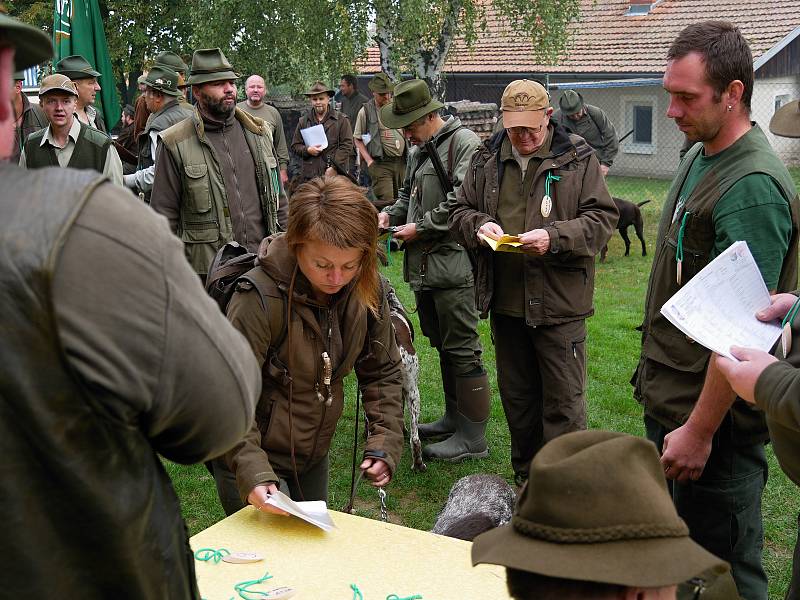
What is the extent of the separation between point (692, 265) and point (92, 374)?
7.95 ft

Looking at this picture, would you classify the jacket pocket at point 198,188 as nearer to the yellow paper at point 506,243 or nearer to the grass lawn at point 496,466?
the grass lawn at point 496,466

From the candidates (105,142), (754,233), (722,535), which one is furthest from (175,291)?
(105,142)

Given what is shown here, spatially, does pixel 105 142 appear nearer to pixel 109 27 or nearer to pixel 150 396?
pixel 150 396

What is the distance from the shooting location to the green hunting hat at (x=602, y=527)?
1.37 m

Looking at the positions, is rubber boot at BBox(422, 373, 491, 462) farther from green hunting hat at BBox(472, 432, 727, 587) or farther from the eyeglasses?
green hunting hat at BBox(472, 432, 727, 587)

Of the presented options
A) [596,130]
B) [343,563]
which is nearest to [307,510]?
[343,563]

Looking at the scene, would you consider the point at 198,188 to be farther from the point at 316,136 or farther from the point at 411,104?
the point at 316,136

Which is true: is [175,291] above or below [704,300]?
above

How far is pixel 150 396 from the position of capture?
1287 millimetres

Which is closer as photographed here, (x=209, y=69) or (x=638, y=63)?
(x=209, y=69)

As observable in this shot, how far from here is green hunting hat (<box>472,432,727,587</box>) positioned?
137 centimetres

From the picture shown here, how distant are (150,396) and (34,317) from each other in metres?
0.19

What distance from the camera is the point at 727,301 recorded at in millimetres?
2674

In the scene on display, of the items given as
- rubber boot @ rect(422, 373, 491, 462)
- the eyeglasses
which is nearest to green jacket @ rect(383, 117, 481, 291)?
rubber boot @ rect(422, 373, 491, 462)
